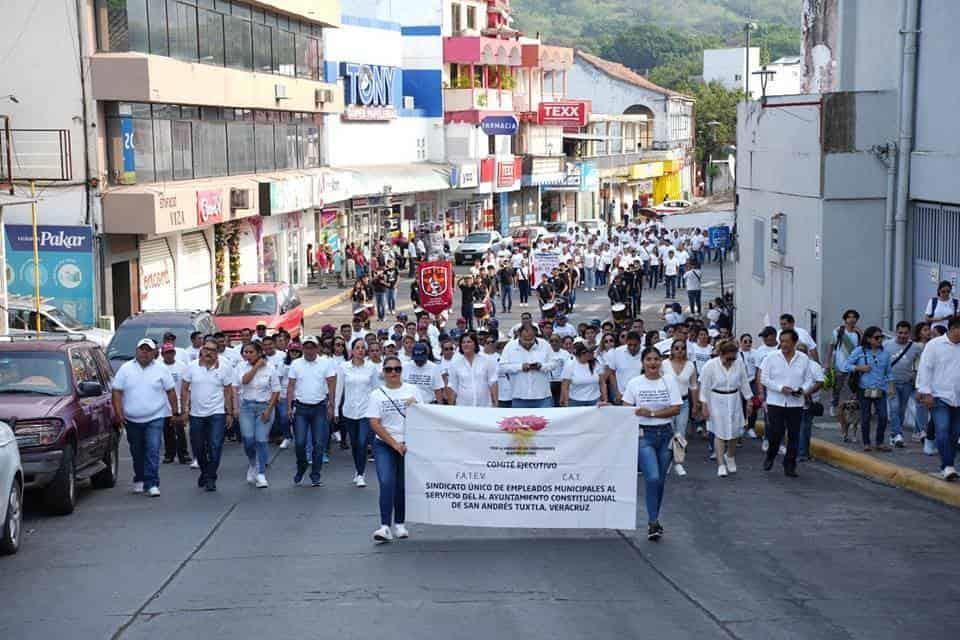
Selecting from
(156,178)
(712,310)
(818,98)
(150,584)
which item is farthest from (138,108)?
(150,584)

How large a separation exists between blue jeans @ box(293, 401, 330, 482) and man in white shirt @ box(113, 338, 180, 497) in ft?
4.81

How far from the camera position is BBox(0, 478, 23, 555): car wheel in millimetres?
12234

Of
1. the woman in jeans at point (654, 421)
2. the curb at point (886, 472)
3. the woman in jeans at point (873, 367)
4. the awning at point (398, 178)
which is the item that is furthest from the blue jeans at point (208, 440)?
the awning at point (398, 178)

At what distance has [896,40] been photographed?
22812mm

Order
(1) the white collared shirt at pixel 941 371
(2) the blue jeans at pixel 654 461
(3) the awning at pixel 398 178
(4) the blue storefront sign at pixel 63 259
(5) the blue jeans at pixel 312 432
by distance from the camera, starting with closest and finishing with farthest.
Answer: (2) the blue jeans at pixel 654 461 < (1) the white collared shirt at pixel 941 371 < (5) the blue jeans at pixel 312 432 < (4) the blue storefront sign at pixel 63 259 < (3) the awning at pixel 398 178

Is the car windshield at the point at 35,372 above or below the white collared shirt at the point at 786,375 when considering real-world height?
above

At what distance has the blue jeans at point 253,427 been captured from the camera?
16281mm

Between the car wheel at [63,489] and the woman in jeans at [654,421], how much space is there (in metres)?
5.57

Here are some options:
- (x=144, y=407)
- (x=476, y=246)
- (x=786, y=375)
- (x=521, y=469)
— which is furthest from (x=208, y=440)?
(x=476, y=246)

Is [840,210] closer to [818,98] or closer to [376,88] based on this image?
[818,98]

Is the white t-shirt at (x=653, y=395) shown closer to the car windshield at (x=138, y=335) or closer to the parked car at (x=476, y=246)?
the car windshield at (x=138, y=335)

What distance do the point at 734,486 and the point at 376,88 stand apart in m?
50.6

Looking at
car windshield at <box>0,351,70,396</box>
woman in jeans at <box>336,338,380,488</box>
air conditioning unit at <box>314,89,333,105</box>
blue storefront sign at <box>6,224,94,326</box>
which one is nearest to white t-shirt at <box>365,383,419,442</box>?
woman in jeans at <box>336,338,380,488</box>

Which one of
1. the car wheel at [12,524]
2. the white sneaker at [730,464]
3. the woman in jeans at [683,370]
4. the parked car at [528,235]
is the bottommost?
the parked car at [528,235]
